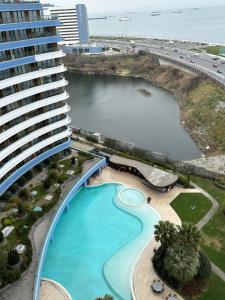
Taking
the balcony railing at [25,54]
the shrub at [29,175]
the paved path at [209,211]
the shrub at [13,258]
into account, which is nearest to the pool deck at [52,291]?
the shrub at [13,258]

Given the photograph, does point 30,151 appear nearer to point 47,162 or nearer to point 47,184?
point 47,162

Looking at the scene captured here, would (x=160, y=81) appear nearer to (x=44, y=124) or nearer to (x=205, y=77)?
(x=205, y=77)

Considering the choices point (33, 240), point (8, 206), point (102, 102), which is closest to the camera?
point (33, 240)

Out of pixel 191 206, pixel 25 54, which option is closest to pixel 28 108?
pixel 25 54

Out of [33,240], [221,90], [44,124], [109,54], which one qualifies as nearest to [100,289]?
[33,240]

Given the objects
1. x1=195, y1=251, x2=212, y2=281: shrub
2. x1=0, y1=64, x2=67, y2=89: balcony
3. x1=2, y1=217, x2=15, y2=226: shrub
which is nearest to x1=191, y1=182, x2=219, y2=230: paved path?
x1=195, y1=251, x2=212, y2=281: shrub

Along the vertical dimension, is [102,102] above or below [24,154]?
below

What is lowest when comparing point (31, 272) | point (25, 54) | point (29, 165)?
point (31, 272)

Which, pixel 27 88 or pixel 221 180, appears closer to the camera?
pixel 27 88
